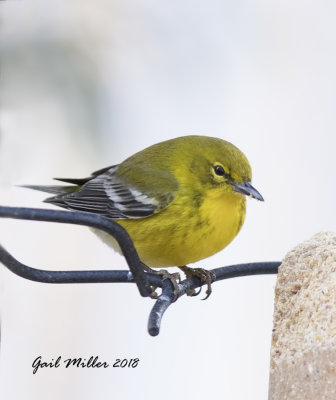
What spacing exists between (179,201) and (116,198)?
305 mm

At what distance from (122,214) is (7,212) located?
3.93 feet

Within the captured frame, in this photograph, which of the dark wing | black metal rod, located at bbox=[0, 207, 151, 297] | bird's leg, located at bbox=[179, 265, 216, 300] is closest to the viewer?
black metal rod, located at bbox=[0, 207, 151, 297]

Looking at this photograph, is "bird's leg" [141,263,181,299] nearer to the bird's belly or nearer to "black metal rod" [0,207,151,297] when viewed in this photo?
the bird's belly

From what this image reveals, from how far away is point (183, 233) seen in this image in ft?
8.44

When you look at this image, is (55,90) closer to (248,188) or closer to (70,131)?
(70,131)

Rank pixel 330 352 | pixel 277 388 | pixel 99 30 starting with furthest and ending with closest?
1. pixel 99 30
2. pixel 277 388
3. pixel 330 352

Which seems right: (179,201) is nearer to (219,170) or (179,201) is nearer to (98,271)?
(219,170)

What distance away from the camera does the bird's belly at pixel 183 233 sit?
2.58 m

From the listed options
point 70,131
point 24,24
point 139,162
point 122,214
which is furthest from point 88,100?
point 122,214

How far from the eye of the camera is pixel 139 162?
306cm

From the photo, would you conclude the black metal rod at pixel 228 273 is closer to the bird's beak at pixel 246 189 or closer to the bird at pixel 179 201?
the bird at pixel 179 201

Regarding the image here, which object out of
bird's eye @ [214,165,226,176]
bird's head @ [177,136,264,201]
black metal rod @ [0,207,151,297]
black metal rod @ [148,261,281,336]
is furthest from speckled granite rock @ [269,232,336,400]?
bird's eye @ [214,165,226,176]

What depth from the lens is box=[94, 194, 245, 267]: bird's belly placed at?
8.45ft

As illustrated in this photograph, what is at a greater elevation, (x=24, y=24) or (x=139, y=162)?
(x=24, y=24)
